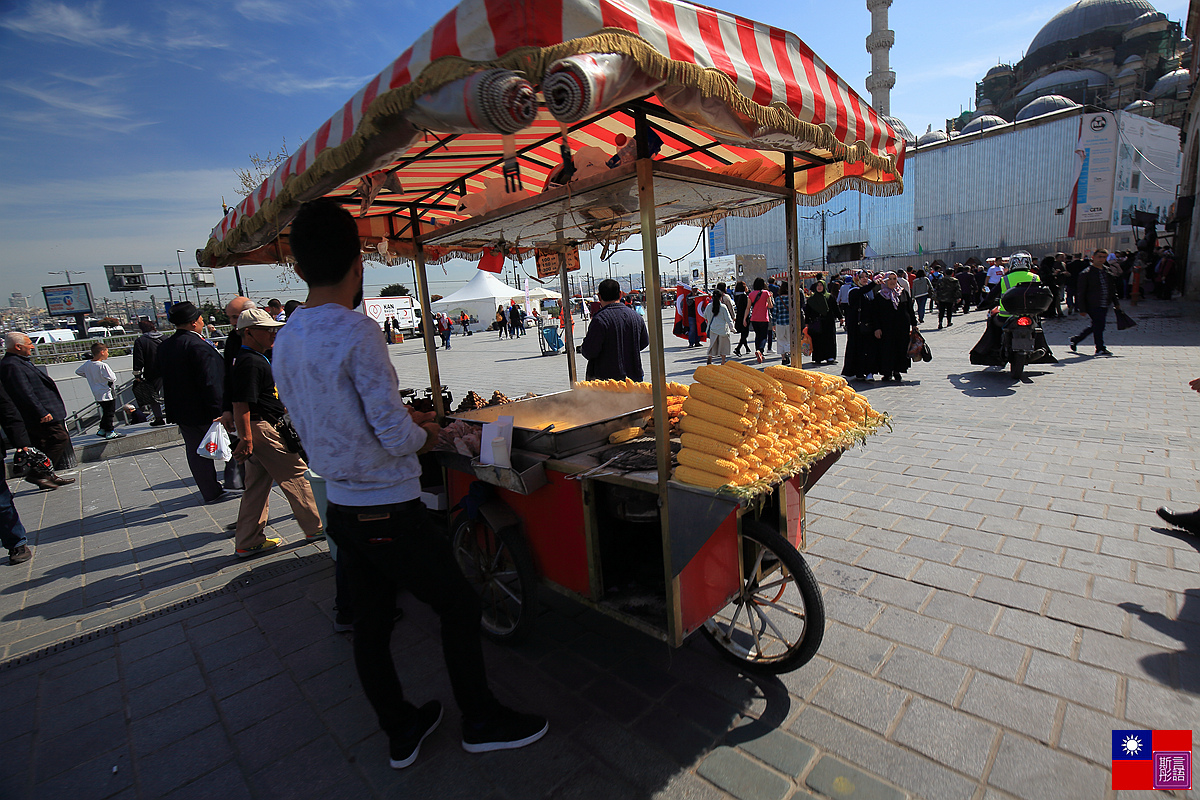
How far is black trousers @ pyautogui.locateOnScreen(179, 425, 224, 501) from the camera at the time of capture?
538cm

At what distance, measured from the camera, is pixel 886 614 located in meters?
3.01

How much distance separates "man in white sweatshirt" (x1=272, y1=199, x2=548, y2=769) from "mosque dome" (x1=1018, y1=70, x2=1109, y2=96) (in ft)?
227

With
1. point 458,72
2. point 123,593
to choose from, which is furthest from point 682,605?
point 123,593

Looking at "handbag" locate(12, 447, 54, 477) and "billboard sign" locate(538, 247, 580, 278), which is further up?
"billboard sign" locate(538, 247, 580, 278)

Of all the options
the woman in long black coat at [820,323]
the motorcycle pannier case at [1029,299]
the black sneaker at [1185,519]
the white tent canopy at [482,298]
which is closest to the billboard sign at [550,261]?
the black sneaker at [1185,519]

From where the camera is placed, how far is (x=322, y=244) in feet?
6.78

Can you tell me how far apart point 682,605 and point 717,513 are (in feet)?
1.69

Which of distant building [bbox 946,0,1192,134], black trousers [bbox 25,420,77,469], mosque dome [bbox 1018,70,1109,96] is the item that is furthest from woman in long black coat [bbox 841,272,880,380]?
mosque dome [bbox 1018,70,1109,96]

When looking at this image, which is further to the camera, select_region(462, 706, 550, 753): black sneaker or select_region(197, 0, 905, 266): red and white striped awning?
select_region(462, 706, 550, 753): black sneaker

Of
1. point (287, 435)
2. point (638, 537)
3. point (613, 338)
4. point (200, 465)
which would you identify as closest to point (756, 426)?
point (638, 537)

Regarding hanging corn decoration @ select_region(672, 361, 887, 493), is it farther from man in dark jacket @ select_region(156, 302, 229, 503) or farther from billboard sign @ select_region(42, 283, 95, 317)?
billboard sign @ select_region(42, 283, 95, 317)

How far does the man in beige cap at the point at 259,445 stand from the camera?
401 cm

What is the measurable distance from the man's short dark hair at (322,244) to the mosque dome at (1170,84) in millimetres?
64263

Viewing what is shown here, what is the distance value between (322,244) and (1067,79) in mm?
69991
